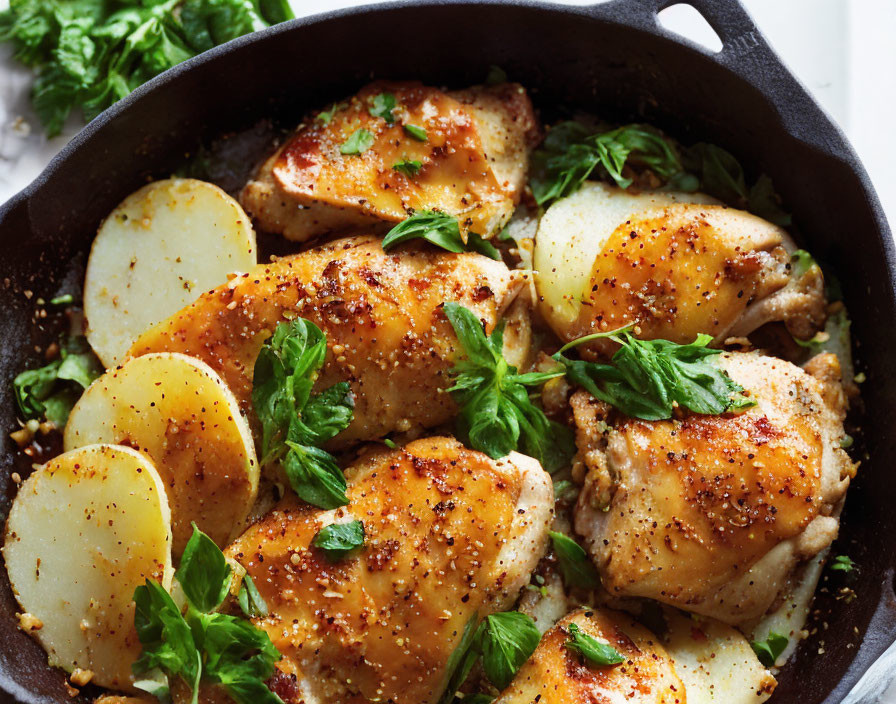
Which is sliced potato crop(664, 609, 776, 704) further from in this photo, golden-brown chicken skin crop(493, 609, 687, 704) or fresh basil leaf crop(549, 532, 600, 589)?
fresh basil leaf crop(549, 532, 600, 589)

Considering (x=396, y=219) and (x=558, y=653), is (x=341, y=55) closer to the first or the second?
(x=396, y=219)

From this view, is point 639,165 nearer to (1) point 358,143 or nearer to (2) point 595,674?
(1) point 358,143

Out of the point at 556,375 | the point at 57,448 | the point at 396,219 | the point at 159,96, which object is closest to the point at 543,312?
the point at 556,375

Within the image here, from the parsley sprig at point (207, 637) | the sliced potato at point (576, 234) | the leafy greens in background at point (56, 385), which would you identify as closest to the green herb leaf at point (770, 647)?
the sliced potato at point (576, 234)

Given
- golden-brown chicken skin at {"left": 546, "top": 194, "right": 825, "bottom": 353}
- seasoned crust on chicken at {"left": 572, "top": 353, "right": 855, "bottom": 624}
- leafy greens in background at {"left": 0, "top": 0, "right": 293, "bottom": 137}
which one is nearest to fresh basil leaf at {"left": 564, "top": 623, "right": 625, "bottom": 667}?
seasoned crust on chicken at {"left": 572, "top": 353, "right": 855, "bottom": 624}

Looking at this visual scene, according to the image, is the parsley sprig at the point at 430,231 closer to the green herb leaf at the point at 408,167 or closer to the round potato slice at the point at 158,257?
the green herb leaf at the point at 408,167

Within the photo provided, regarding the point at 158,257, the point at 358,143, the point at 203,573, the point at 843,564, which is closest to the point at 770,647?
the point at 843,564
